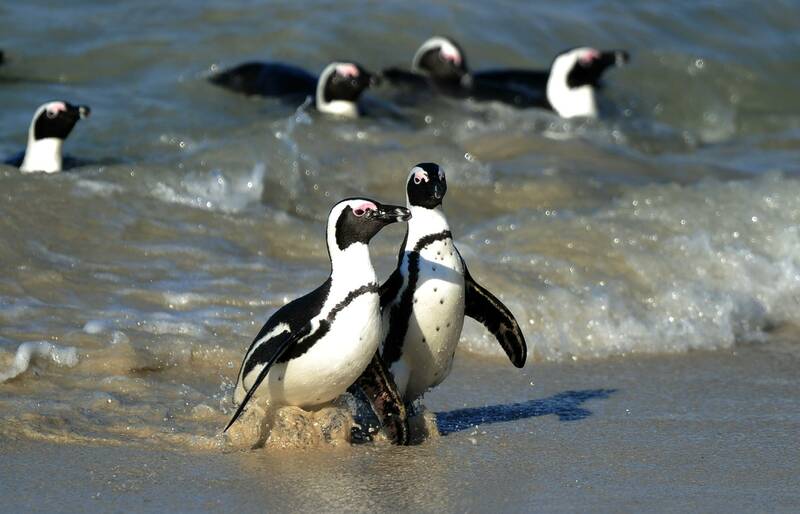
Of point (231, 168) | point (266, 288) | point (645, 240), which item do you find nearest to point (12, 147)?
point (231, 168)

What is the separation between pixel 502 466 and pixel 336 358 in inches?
21.8

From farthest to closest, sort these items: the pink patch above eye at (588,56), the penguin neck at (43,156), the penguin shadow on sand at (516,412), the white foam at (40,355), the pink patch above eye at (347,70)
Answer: the pink patch above eye at (588,56) < the pink patch above eye at (347,70) < the penguin neck at (43,156) < the white foam at (40,355) < the penguin shadow on sand at (516,412)

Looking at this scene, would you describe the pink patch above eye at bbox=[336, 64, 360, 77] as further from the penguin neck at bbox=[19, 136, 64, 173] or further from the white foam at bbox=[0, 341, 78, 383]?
the white foam at bbox=[0, 341, 78, 383]

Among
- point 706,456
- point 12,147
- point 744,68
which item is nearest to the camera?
point 706,456

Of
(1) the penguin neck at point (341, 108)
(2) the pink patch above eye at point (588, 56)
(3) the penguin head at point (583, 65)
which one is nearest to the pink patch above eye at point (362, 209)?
(1) the penguin neck at point (341, 108)

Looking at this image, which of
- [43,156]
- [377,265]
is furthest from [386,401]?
[43,156]

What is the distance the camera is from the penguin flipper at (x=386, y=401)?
4.11 m

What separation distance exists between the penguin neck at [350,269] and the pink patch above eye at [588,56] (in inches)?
297

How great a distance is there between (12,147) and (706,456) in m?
5.44

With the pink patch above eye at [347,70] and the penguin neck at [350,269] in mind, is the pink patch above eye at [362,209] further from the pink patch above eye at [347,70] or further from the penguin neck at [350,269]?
the pink patch above eye at [347,70]

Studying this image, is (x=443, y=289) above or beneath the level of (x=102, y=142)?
above

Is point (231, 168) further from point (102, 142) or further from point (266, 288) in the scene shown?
point (266, 288)

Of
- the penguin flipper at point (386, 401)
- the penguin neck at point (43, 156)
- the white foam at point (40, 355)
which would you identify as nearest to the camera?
the penguin flipper at point (386, 401)

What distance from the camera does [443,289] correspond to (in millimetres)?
4273
